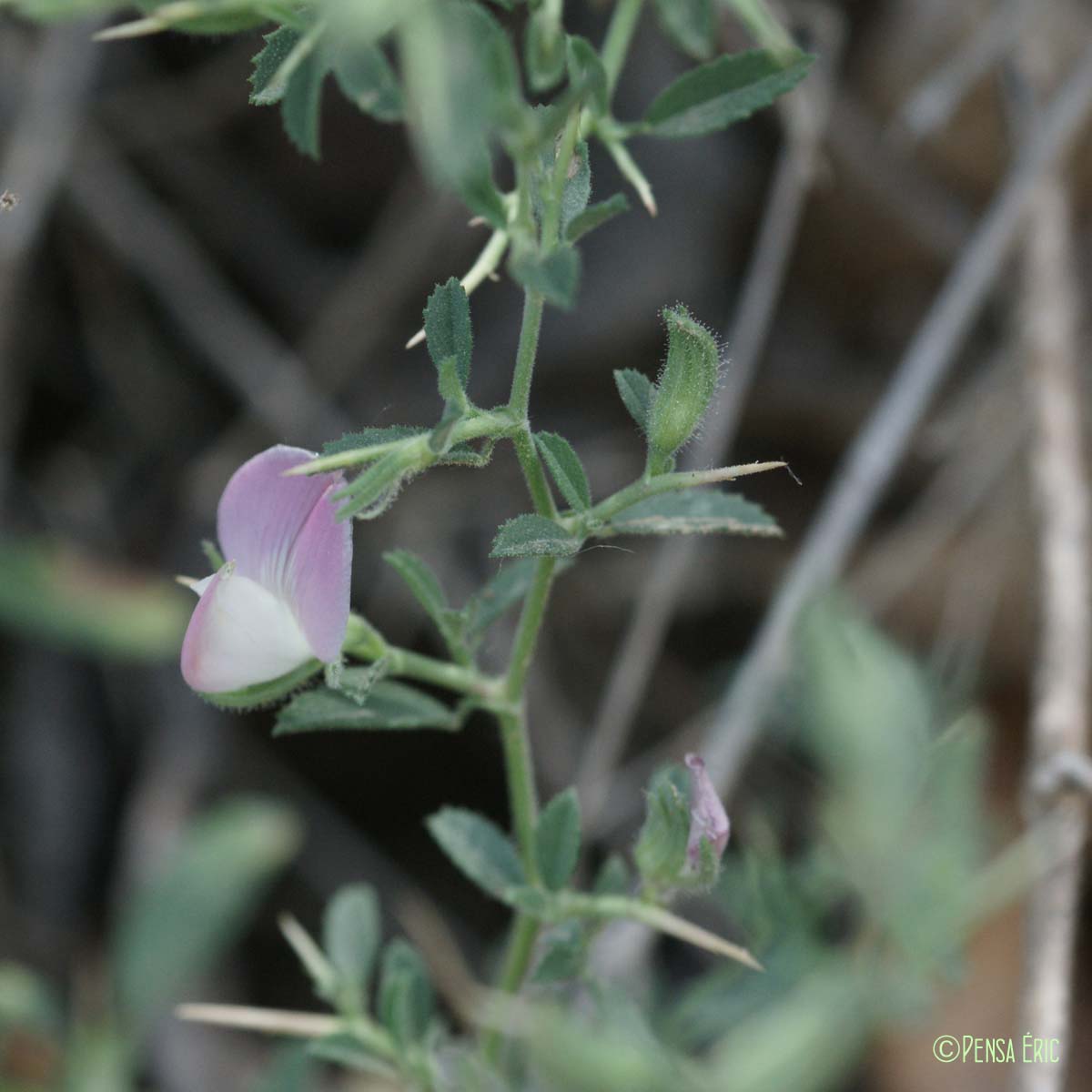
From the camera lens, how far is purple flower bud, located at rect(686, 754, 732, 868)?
3.01ft

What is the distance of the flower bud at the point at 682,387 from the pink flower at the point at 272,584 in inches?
8.3

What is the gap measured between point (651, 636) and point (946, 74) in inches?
37.2

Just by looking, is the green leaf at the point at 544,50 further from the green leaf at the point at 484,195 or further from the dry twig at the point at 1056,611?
the dry twig at the point at 1056,611

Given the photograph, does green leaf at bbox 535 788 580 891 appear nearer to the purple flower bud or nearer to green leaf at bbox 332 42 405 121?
the purple flower bud

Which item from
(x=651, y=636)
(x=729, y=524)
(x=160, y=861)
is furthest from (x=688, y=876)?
(x=160, y=861)

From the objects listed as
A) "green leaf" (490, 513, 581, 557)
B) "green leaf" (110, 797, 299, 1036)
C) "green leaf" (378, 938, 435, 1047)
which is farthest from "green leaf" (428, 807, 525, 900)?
"green leaf" (110, 797, 299, 1036)

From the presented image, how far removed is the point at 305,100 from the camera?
0.69m

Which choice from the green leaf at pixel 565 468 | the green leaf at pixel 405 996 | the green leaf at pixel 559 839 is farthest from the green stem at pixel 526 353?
the green leaf at pixel 405 996

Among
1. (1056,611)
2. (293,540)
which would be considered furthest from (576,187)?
(1056,611)

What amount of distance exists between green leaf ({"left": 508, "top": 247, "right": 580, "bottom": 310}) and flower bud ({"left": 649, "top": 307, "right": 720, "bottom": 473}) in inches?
4.6

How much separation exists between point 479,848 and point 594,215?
603 millimetres

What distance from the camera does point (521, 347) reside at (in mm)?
788

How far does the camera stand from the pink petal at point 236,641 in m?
0.88

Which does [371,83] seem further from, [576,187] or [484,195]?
[576,187]
